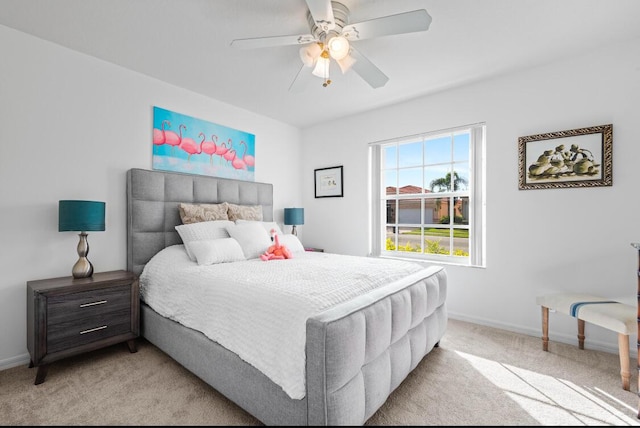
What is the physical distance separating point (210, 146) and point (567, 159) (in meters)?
3.59

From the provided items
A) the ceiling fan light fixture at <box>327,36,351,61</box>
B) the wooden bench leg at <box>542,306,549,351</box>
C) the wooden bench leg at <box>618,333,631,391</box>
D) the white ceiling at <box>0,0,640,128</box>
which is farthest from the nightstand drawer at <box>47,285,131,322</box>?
the wooden bench leg at <box>618,333,631,391</box>

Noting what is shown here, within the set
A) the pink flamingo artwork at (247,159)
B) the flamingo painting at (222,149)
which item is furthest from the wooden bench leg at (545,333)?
the flamingo painting at (222,149)

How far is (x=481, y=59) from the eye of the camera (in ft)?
8.53

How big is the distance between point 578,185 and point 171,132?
12.8 ft

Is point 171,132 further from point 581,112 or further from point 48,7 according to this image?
point 581,112

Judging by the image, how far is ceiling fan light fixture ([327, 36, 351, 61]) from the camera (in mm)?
1933

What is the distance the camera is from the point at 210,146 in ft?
11.2

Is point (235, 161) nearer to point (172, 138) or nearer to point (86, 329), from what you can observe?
point (172, 138)

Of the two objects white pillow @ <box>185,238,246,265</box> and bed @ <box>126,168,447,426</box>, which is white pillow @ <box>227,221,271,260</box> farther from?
bed @ <box>126,168,447,426</box>

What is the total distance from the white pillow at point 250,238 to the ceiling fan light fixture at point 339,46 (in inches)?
69.7

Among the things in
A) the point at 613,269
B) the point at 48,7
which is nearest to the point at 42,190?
the point at 48,7

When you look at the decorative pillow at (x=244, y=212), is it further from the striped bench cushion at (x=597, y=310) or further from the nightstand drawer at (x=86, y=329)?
the striped bench cushion at (x=597, y=310)

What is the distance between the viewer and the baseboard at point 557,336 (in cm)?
240

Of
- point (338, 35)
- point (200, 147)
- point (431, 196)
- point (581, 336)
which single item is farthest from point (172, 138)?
point (581, 336)
